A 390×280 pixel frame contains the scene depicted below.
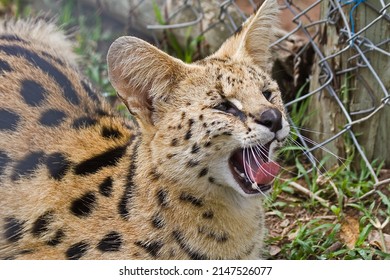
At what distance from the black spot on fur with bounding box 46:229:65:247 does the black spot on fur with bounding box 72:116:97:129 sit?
45 cm

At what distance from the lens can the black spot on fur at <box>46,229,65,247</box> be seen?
3.06m

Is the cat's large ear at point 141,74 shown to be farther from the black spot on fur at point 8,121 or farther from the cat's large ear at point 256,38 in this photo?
the black spot on fur at point 8,121

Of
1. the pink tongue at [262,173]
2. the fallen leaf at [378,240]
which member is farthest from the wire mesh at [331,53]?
the pink tongue at [262,173]

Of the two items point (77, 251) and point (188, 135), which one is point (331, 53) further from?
point (77, 251)

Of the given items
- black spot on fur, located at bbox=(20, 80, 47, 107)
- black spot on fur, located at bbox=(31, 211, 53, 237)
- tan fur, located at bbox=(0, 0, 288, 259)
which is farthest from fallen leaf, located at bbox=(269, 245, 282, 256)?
black spot on fur, located at bbox=(20, 80, 47, 107)

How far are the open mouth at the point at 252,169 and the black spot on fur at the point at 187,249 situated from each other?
343 mm

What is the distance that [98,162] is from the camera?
3.16 metres

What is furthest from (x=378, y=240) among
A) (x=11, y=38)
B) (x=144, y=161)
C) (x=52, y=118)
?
(x=11, y=38)

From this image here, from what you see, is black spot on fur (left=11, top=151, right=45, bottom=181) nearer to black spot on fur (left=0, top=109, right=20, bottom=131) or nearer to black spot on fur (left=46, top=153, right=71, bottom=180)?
black spot on fur (left=46, top=153, right=71, bottom=180)

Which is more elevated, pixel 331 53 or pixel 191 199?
pixel 331 53

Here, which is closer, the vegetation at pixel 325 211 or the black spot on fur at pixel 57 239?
the black spot on fur at pixel 57 239

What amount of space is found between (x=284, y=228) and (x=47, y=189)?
1.12 meters

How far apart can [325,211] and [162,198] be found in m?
1.01

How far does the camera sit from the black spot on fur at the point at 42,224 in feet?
10.2
